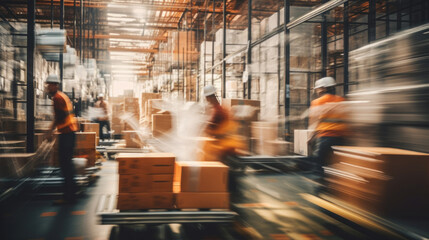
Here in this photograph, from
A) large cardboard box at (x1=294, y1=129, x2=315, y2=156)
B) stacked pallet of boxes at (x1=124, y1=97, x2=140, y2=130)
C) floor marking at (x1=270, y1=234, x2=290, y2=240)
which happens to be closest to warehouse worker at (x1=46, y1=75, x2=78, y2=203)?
floor marking at (x1=270, y1=234, x2=290, y2=240)

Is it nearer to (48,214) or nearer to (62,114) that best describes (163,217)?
(48,214)

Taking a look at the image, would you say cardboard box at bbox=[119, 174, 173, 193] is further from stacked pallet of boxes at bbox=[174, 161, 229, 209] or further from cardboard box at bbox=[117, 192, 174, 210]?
stacked pallet of boxes at bbox=[174, 161, 229, 209]

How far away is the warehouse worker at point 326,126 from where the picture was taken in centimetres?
463

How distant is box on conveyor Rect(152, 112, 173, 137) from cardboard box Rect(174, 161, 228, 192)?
5.04 m

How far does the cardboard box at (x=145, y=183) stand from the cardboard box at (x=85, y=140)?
3170 mm

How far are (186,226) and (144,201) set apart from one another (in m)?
0.66

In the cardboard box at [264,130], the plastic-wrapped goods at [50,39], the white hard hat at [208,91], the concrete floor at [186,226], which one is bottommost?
the concrete floor at [186,226]

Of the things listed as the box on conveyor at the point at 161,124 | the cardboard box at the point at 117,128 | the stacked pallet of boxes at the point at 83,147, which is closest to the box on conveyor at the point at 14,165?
the stacked pallet of boxes at the point at 83,147

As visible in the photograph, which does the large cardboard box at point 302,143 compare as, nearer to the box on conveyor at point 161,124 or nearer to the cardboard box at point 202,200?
the box on conveyor at point 161,124

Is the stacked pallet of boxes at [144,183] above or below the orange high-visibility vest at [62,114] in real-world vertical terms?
below

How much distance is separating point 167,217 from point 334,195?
217 cm

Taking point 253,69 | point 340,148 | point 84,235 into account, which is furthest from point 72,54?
point 340,148

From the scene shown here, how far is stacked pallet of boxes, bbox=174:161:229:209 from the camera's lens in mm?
3609

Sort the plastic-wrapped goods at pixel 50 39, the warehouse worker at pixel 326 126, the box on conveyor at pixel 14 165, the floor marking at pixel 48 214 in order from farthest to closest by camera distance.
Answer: the plastic-wrapped goods at pixel 50 39 < the box on conveyor at pixel 14 165 < the warehouse worker at pixel 326 126 < the floor marking at pixel 48 214
